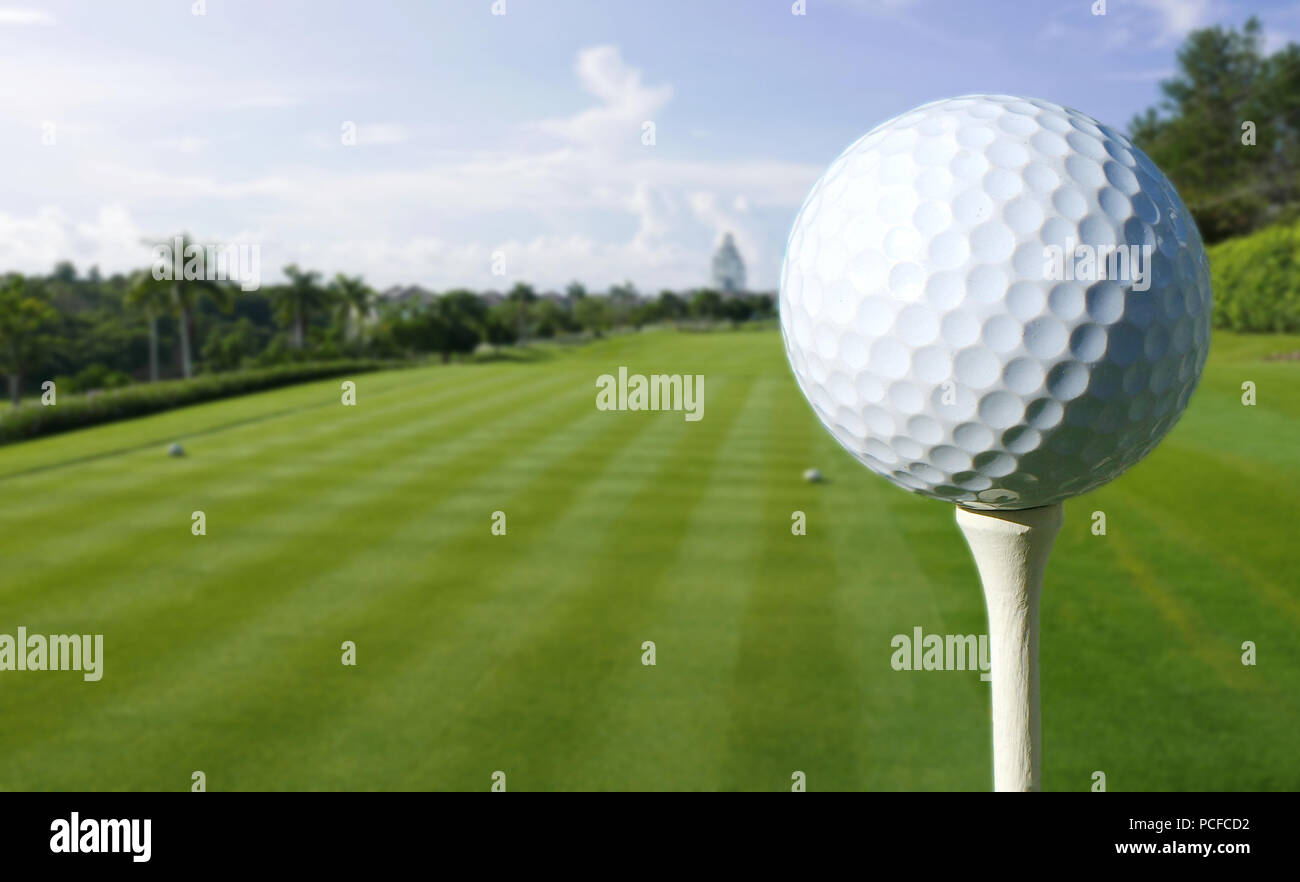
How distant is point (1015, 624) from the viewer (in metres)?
3.66

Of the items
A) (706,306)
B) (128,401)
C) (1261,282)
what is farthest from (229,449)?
(706,306)

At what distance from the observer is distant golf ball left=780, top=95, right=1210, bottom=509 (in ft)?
11.3

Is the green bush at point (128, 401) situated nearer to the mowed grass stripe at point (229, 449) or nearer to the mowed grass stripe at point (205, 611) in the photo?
the mowed grass stripe at point (229, 449)

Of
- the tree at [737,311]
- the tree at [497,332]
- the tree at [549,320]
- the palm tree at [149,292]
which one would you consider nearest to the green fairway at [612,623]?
the palm tree at [149,292]

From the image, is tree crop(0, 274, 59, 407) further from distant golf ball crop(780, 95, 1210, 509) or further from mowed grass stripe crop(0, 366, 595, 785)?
distant golf ball crop(780, 95, 1210, 509)

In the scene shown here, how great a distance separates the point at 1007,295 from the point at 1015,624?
4.24ft

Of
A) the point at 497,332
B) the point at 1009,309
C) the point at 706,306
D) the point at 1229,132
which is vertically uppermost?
the point at 1229,132

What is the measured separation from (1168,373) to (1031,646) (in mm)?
1203

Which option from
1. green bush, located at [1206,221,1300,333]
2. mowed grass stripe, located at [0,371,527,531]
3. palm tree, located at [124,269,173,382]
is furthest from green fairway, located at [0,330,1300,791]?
palm tree, located at [124,269,173,382]

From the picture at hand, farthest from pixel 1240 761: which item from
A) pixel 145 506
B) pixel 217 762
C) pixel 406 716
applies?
pixel 145 506

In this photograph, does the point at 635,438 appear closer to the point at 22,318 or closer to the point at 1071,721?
the point at 1071,721

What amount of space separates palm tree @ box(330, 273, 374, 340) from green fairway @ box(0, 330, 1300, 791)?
76.8 m

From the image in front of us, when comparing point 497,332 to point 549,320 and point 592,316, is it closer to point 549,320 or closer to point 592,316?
point 549,320

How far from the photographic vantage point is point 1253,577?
40.8 ft
